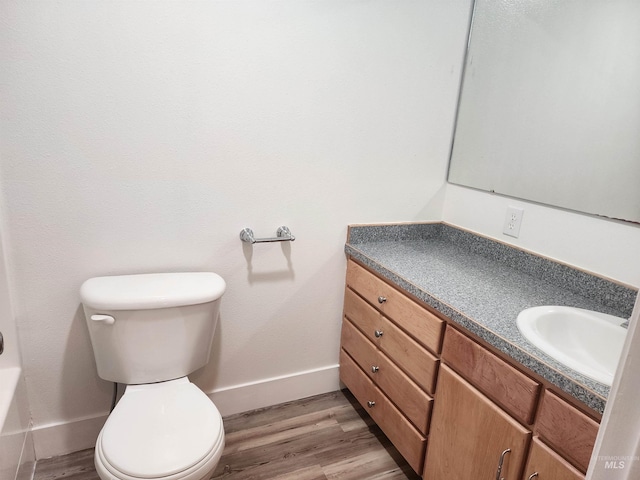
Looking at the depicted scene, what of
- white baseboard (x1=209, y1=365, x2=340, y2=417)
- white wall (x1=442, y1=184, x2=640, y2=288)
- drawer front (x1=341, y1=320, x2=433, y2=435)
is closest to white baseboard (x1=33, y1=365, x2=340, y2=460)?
white baseboard (x1=209, y1=365, x2=340, y2=417)

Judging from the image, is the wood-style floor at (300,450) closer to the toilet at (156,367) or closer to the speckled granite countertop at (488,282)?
the toilet at (156,367)

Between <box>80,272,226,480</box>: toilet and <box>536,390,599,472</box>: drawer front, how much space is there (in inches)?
35.6

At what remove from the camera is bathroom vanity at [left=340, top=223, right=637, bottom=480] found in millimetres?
974

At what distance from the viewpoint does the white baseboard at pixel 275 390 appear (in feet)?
6.14

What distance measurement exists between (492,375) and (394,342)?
48cm

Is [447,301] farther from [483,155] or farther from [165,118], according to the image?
[165,118]

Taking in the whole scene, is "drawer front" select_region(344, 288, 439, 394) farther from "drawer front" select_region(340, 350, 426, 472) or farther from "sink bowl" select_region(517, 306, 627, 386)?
"sink bowl" select_region(517, 306, 627, 386)

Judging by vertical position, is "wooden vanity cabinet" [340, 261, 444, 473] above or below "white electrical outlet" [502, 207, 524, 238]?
below

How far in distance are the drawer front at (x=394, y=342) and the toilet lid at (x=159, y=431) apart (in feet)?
2.27

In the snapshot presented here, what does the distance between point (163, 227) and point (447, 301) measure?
42.4 inches

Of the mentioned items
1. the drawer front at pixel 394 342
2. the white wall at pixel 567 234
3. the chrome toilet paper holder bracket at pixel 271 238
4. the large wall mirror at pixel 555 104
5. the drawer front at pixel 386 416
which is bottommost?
the drawer front at pixel 386 416

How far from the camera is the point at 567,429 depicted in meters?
0.93

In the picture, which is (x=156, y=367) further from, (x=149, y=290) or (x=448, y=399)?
(x=448, y=399)

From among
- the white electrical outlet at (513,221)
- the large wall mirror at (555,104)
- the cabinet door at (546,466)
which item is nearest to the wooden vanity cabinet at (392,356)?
the cabinet door at (546,466)
